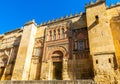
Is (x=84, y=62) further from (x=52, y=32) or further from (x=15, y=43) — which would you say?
(x=15, y=43)

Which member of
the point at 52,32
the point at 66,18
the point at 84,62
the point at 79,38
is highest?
the point at 66,18

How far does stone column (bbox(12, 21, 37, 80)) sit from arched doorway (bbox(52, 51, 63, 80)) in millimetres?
2403

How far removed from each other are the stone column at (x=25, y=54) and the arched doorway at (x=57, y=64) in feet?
7.89

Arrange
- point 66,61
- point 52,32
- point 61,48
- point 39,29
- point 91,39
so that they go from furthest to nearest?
point 39,29 < point 52,32 < point 61,48 < point 66,61 < point 91,39

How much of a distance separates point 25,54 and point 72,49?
4.24 m

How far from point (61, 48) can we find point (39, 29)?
12.8 feet

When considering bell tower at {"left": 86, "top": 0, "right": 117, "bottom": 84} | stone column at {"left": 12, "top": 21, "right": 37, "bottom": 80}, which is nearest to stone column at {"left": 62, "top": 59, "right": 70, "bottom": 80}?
bell tower at {"left": 86, "top": 0, "right": 117, "bottom": 84}

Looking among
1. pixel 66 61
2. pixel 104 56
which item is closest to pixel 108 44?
pixel 104 56

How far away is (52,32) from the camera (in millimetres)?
11508

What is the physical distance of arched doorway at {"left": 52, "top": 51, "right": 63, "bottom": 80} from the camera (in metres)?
9.52

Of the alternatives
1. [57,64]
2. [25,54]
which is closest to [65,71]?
[57,64]

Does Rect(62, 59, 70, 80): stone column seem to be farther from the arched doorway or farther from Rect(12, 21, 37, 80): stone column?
Rect(12, 21, 37, 80): stone column

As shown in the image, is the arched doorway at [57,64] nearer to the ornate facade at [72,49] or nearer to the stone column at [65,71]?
the ornate facade at [72,49]

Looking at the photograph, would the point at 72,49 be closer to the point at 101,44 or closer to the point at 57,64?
the point at 57,64
